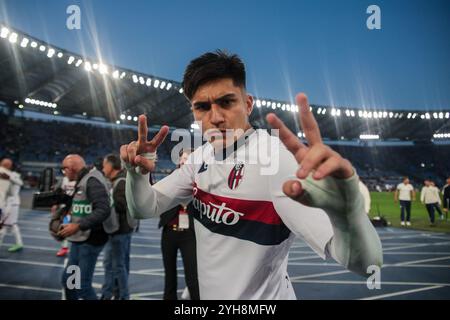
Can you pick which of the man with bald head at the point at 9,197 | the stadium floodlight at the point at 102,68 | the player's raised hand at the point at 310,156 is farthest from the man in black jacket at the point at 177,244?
the stadium floodlight at the point at 102,68

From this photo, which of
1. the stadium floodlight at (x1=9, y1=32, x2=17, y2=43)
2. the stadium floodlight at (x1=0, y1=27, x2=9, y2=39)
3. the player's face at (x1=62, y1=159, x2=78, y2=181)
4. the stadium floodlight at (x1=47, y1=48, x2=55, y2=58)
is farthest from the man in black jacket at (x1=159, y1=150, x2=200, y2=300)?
the stadium floodlight at (x1=47, y1=48, x2=55, y2=58)

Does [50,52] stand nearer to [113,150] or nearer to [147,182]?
[113,150]

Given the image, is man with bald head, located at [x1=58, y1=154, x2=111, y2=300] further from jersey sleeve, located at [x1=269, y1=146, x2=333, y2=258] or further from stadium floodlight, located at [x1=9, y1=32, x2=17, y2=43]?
stadium floodlight, located at [x1=9, y1=32, x2=17, y2=43]

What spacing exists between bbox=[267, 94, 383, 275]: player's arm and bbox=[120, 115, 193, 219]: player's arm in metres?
0.89

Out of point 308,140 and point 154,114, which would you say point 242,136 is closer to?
point 308,140

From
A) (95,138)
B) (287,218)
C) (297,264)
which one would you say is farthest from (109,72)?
(287,218)

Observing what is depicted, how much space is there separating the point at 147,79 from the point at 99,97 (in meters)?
4.98

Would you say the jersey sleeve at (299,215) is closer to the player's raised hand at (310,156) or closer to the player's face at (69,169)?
the player's raised hand at (310,156)

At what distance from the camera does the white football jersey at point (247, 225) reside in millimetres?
1348

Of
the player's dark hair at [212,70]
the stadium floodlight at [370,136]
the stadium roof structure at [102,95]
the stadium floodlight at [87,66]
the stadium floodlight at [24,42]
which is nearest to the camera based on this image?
the player's dark hair at [212,70]

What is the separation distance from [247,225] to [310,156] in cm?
62

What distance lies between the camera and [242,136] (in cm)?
156

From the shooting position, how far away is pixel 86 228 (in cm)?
376

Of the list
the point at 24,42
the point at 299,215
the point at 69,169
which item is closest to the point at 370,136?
the point at 24,42
